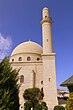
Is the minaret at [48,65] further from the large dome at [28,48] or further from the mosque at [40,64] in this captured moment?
the large dome at [28,48]

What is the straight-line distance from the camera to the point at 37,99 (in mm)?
36844

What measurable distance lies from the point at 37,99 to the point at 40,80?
4854 millimetres

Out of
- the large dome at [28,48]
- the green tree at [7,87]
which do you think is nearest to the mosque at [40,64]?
the large dome at [28,48]

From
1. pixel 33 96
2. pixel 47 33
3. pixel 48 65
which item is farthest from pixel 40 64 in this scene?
pixel 33 96

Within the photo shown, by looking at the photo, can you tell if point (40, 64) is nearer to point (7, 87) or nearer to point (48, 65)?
point (48, 65)

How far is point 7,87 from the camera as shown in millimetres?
13711

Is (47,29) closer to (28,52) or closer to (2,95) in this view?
(28,52)

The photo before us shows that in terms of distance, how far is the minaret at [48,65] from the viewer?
35469 millimetres

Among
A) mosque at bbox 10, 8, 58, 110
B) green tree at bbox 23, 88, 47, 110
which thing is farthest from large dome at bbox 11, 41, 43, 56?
green tree at bbox 23, 88, 47, 110

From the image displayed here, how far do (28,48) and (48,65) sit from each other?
9.63 meters

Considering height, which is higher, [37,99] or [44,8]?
[44,8]

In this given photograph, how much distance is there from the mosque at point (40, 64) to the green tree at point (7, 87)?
18.5m

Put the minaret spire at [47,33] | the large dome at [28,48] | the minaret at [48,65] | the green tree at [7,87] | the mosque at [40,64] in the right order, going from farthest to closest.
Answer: the large dome at [28,48] → the minaret spire at [47,33] → the mosque at [40,64] → the minaret at [48,65] → the green tree at [7,87]

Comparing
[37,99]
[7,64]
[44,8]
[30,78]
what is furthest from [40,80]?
[7,64]
